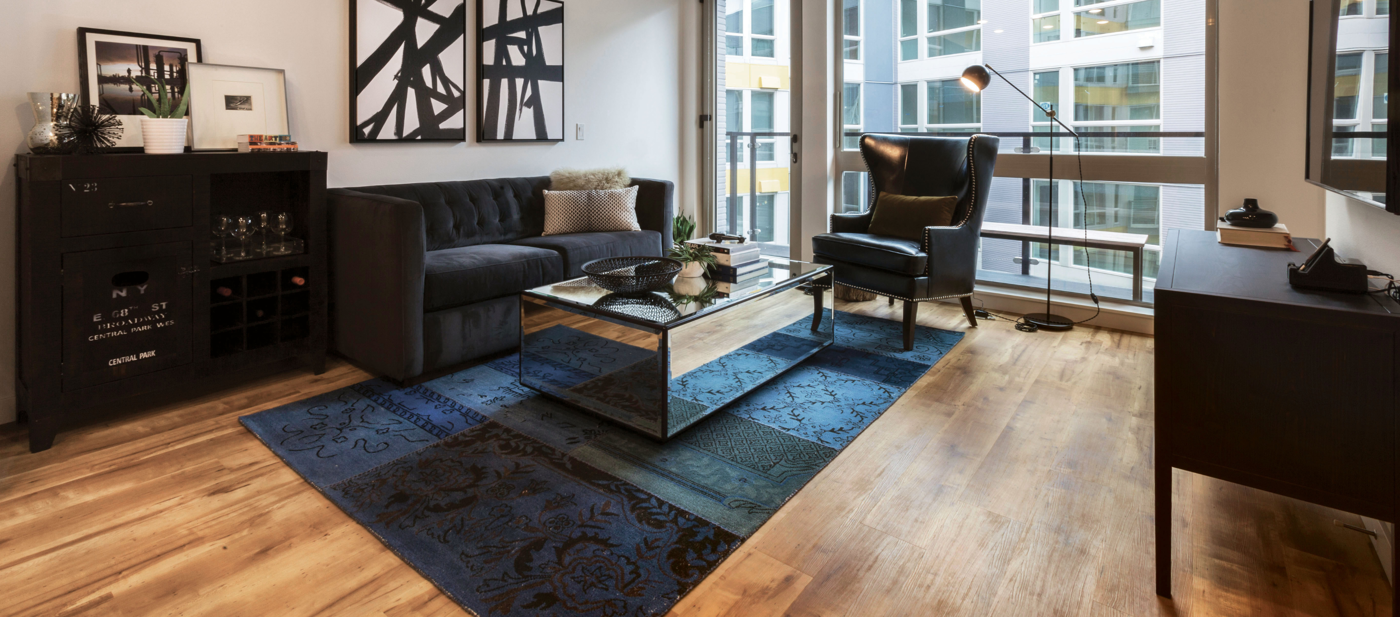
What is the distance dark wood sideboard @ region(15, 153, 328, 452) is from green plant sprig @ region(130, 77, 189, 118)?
1.01ft

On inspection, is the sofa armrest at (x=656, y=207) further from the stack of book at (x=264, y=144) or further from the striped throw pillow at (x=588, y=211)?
the stack of book at (x=264, y=144)

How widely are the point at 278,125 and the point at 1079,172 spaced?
4.00 metres

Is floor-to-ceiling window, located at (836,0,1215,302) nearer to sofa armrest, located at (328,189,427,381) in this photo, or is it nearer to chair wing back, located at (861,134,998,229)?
chair wing back, located at (861,134,998,229)

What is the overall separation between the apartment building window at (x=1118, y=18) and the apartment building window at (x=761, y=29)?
6.89 feet

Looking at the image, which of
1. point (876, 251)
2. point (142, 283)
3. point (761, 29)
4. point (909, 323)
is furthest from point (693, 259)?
point (761, 29)

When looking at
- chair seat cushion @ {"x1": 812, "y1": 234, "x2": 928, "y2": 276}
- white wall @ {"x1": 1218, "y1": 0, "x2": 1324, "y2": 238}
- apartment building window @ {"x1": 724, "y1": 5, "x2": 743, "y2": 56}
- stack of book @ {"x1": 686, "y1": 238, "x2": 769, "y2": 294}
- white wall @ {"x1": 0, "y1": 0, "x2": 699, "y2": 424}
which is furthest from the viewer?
apartment building window @ {"x1": 724, "y1": 5, "x2": 743, "y2": 56}

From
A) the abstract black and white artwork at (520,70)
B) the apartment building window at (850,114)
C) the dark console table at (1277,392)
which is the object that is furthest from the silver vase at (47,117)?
the apartment building window at (850,114)

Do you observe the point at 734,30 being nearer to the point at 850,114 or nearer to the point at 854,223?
the point at 850,114

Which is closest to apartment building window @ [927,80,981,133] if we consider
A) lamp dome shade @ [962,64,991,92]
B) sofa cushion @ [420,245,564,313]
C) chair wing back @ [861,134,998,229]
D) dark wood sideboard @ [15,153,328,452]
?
chair wing back @ [861,134,998,229]

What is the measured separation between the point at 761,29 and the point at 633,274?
3218 mm

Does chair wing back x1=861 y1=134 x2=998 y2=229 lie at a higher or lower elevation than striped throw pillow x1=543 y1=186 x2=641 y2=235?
higher

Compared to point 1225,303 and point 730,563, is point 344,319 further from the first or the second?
point 1225,303

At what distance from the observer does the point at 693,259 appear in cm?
296

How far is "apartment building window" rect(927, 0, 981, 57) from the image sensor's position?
4.29 metres
